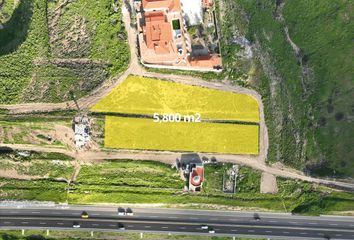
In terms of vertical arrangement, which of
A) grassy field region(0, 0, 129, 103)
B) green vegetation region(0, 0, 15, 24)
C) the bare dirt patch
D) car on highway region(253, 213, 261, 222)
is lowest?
car on highway region(253, 213, 261, 222)

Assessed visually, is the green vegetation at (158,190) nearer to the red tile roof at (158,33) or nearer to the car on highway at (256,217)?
the car on highway at (256,217)

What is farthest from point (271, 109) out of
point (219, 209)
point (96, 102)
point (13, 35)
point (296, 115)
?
point (13, 35)

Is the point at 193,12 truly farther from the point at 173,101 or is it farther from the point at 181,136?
the point at 181,136

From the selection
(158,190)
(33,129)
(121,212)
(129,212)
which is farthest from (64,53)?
(129,212)

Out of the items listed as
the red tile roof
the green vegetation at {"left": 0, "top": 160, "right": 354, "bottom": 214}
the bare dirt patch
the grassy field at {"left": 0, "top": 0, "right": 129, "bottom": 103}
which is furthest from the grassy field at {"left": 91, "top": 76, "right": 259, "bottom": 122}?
the bare dirt patch

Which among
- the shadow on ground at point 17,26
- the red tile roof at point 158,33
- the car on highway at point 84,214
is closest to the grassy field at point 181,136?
the car on highway at point 84,214

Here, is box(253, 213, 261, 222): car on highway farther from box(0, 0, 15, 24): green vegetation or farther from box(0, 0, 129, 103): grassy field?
box(0, 0, 15, 24): green vegetation

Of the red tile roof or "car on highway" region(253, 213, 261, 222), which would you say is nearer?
the red tile roof
